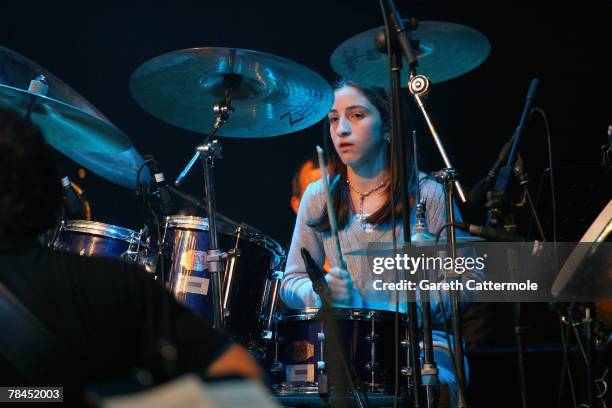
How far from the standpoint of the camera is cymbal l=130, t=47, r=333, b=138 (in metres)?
3.63

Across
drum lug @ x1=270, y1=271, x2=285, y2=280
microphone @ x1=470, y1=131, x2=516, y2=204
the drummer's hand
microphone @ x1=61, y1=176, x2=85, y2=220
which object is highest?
microphone @ x1=61, y1=176, x2=85, y2=220

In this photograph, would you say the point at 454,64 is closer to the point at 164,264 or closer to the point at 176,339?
the point at 164,264

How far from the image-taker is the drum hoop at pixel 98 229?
3752 millimetres

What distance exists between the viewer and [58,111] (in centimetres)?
362

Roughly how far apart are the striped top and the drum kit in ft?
0.41

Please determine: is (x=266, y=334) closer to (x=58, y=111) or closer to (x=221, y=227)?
(x=221, y=227)

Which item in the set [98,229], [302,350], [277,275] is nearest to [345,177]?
[277,275]

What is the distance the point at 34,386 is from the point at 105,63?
13.1 ft

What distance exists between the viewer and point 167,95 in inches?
153

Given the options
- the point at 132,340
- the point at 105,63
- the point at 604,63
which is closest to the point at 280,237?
the point at 105,63

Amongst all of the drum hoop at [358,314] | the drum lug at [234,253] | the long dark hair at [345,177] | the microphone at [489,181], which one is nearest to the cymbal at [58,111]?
the drum lug at [234,253]

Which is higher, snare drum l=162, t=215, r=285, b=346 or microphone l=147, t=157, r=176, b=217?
microphone l=147, t=157, r=176, b=217

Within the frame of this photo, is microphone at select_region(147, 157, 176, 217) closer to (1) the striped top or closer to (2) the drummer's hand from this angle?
(1) the striped top

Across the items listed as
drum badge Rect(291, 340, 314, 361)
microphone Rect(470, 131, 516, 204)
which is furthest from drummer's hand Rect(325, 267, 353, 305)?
drum badge Rect(291, 340, 314, 361)
